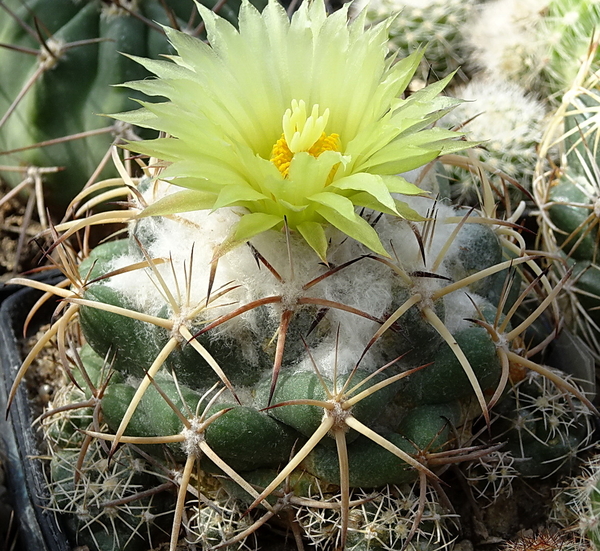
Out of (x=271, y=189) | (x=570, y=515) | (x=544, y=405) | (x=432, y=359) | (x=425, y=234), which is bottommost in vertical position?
(x=570, y=515)

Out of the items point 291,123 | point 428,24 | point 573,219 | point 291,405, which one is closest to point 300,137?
point 291,123

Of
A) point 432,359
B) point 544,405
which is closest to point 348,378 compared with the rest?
point 432,359

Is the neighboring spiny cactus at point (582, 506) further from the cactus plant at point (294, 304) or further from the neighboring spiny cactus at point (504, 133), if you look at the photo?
the neighboring spiny cactus at point (504, 133)

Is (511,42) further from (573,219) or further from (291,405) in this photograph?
(291,405)

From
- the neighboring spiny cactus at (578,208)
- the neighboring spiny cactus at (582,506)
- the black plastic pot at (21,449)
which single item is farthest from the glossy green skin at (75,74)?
the neighboring spiny cactus at (582,506)

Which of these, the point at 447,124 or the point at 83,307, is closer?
the point at 83,307

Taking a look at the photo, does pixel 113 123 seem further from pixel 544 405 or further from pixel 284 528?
pixel 544 405
